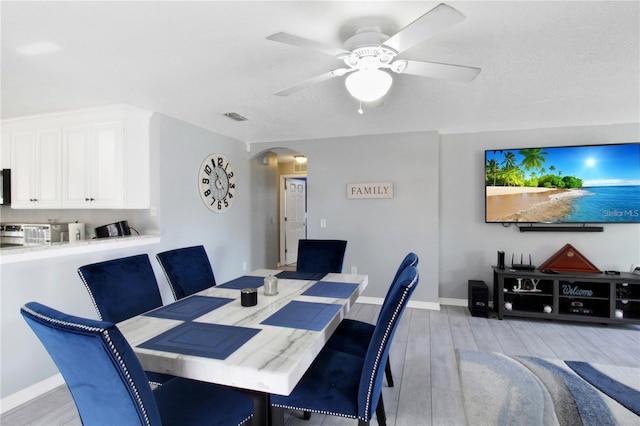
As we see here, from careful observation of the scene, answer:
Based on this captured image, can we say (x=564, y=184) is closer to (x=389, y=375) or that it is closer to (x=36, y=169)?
(x=389, y=375)

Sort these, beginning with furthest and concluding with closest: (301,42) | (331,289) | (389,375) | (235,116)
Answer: (235,116) → (389,375) → (331,289) → (301,42)

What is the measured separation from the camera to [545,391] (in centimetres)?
227

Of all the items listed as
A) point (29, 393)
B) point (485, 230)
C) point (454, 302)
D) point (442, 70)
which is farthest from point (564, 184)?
point (29, 393)

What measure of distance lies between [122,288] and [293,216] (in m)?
5.29

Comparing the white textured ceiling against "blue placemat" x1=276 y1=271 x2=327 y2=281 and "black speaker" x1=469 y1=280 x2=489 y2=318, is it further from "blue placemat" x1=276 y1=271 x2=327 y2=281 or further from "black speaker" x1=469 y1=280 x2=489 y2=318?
"black speaker" x1=469 y1=280 x2=489 y2=318

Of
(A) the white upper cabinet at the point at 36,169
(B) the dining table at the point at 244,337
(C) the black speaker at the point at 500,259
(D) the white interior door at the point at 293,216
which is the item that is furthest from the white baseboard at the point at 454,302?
(A) the white upper cabinet at the point at 36,169

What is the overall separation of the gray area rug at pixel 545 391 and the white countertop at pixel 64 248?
3.06 meters

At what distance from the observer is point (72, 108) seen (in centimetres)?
323

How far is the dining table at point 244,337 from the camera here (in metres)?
1.16

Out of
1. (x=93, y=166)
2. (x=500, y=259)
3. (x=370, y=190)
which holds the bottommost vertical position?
(x=500, y=259)

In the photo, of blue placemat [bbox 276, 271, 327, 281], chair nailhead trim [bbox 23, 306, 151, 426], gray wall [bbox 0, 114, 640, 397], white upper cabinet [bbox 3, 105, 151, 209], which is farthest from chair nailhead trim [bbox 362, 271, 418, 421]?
white upper cabinet [bbox 3, 105, 151, 209]

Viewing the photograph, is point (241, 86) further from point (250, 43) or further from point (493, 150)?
point (493, 150)

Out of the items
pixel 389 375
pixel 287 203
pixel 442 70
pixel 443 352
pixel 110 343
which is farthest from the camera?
pixel 287 203

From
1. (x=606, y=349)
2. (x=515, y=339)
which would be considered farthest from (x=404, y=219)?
(x=606, y=349)
